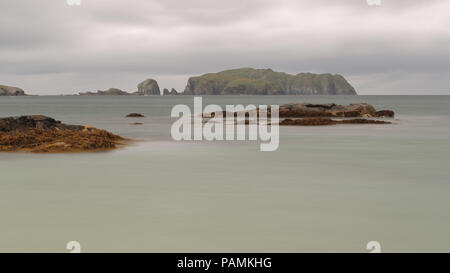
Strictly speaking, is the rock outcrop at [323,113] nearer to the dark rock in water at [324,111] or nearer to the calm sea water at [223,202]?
the dark rock in water at [324,111]

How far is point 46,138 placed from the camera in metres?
16.7

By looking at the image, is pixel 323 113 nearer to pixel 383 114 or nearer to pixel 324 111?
pixel 324 111

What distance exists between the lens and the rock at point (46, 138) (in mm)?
16031

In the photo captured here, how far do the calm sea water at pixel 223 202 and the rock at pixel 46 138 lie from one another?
987mm

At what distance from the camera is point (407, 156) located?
15.7 m

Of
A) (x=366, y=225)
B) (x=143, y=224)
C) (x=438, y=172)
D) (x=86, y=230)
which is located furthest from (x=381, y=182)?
(x=86, y=230)

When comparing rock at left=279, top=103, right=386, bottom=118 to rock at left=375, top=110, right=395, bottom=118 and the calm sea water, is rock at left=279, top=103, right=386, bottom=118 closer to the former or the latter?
rock at left=375, top=110, right=395, bottom=118

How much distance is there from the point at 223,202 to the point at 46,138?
33.1 ft

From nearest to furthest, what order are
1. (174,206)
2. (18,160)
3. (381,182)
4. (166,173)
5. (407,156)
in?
1. (174,206)
2. (381,182)
3. (166,173)
4. (18,160)
5. (407,156)

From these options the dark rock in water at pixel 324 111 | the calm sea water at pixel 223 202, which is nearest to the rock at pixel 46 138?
the calm sea water at pixel 223 202

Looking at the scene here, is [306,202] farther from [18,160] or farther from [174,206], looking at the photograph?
[18,160]

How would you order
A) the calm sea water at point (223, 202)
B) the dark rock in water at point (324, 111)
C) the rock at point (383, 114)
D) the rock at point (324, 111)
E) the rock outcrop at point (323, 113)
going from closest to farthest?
the calm sea water at point (223, 202)
the rock outcrop at point (323, 113)
the dark rock in water at point (324, 111)
the rock at point (324, 111)
the rock at point (383, 114)

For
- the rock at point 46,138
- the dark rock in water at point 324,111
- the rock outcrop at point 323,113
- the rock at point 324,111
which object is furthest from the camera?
the rock at point 324,111
